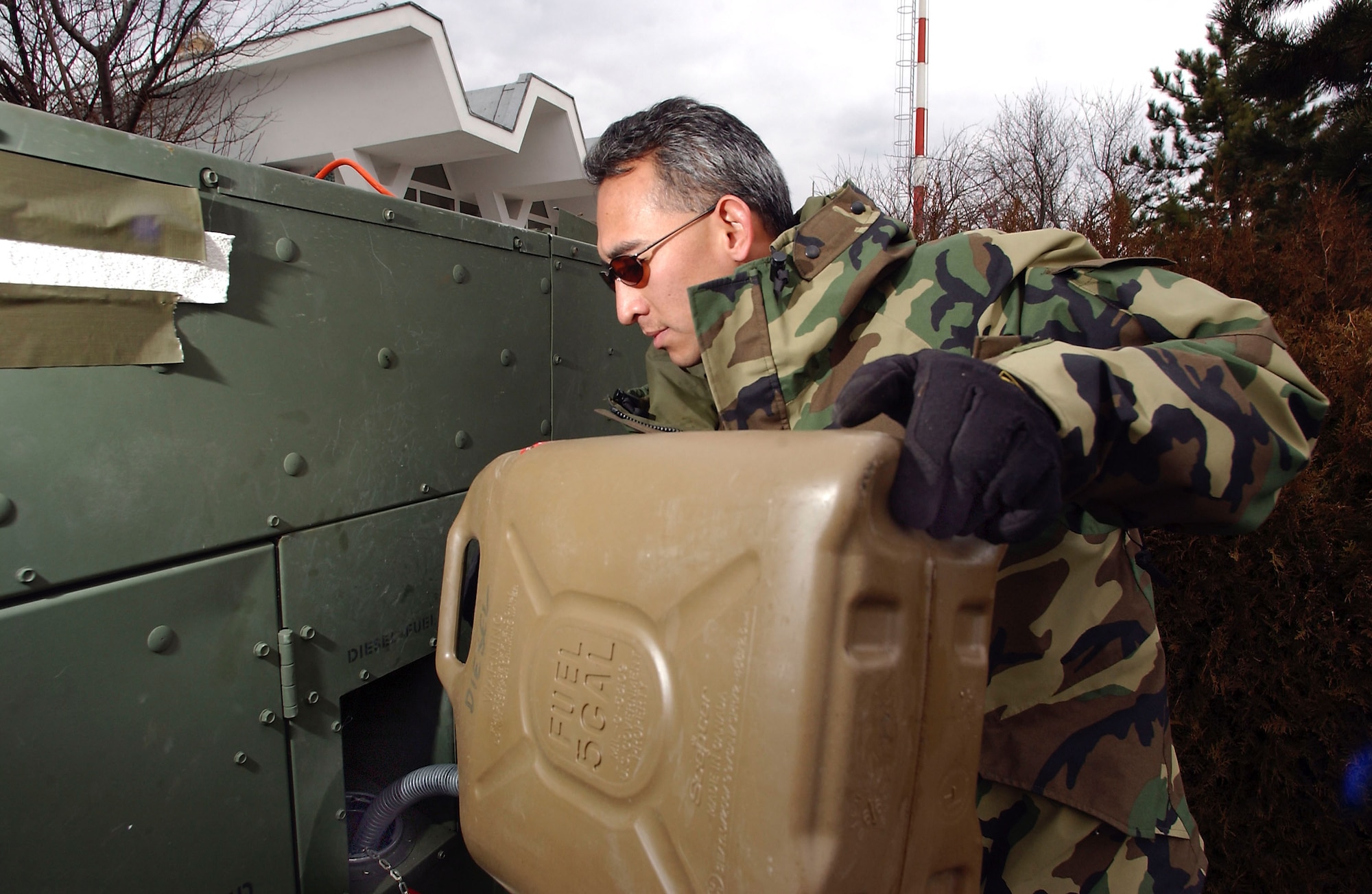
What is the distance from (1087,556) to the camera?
1179 mm

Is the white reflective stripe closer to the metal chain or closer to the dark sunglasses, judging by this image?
the dark sunglasses

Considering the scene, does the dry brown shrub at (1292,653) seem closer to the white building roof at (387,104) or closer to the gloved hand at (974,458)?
the gloved hand at (974,458)

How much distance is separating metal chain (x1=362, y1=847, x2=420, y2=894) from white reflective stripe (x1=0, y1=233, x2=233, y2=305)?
113 centimetres

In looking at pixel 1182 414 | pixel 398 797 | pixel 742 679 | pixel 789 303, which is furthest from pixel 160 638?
pixel 1182 414

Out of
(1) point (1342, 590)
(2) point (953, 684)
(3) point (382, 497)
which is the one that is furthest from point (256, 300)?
(1) point (1342, 590)

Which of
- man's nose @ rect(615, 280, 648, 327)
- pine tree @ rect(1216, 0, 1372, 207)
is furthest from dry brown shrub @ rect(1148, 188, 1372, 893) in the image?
pine tree @ rect(1216, 0, 1372, 207)

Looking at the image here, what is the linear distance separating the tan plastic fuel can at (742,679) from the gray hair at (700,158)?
0.67m

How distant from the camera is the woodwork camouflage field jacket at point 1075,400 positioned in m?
0.89

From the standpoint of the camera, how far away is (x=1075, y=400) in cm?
81

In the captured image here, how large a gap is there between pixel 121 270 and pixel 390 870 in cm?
124

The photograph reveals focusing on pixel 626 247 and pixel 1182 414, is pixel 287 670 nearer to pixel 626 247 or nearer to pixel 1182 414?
pixel 626 247

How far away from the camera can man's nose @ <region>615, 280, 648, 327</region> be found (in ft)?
5.02

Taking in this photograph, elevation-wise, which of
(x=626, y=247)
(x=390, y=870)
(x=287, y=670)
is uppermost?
(x=626, y=247)

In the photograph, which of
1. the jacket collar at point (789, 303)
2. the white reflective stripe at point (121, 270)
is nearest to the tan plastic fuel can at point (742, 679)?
the jacket collar at point (789, 303)
